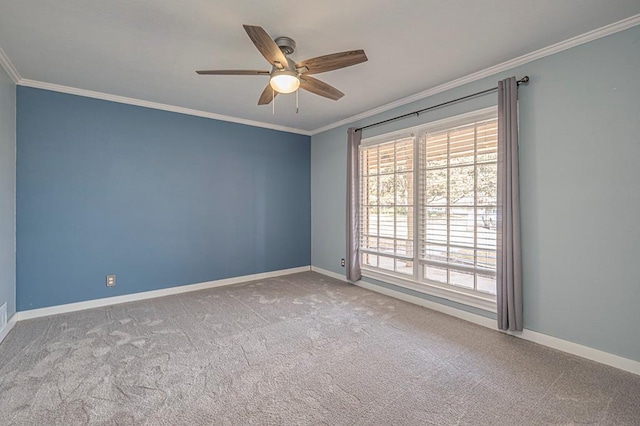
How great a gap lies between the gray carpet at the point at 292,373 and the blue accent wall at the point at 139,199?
2.17 feet

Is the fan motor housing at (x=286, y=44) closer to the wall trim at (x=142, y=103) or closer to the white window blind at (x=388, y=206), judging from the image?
the white window blind at (x=388, y=206)

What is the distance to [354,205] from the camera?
450cm

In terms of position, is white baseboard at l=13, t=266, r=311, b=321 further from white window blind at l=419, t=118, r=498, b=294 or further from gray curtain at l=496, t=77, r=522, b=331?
gray curtain at l=496, t=77, r=522, b=331

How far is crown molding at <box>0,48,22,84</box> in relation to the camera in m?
2.68

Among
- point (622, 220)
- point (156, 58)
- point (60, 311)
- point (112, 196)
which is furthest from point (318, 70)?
point (60, 311)

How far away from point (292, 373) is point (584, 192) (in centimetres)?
276

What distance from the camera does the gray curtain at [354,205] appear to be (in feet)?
14.7

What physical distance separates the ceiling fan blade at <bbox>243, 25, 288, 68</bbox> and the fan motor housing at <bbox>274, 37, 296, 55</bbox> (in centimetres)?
30

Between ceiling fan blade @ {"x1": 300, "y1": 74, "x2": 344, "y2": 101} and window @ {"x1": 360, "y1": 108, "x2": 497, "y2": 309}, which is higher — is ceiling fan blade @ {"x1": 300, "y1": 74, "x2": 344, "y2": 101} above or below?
above

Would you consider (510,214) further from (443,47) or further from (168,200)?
(168,200)

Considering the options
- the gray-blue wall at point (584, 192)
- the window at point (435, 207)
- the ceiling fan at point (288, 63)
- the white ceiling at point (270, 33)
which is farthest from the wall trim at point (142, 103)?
the gray-blue wall at point (584, 192)

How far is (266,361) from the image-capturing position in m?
2.37

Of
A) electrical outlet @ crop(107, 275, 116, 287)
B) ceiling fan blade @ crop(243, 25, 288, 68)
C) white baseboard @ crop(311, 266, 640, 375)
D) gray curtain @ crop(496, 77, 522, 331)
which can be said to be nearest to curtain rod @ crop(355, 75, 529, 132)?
gray curtain @ crop(496, 77, 522, 331)

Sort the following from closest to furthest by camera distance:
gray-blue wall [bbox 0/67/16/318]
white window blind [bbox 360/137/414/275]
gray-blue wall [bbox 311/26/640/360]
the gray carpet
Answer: the gray carpet < gray-blue wall [bbox 311/26/640/360] < gray-blue wall [bbox 0/67/16/318] < white window blind [bbox 360/137/414/275]
